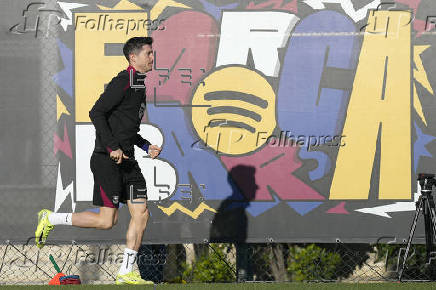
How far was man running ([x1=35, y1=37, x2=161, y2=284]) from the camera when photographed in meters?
5.92

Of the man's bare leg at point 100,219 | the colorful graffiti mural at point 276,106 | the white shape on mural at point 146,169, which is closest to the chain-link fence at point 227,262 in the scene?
the white shape on mural at point 146,169

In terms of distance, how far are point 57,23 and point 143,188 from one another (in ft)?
7.68

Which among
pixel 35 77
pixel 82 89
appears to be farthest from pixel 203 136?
pixel 35 77

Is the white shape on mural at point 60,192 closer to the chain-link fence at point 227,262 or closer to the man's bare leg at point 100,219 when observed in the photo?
the chain-link fence at point 227,262

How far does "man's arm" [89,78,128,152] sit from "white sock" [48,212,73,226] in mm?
807

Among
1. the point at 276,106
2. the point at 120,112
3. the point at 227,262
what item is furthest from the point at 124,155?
the point at 227,262

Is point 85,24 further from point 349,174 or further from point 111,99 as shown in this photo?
point 349,174

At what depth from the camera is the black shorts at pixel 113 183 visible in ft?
19.7

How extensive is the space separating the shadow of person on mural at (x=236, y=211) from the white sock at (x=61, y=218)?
165cm

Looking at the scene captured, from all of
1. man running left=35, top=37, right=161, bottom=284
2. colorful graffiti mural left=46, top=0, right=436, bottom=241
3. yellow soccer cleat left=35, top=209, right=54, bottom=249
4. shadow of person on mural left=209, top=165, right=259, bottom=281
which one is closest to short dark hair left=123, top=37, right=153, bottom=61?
man running left=35, top=37, right=161, bottom=284

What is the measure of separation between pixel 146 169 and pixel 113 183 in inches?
58.2

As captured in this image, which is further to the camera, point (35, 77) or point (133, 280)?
point (35, 77)

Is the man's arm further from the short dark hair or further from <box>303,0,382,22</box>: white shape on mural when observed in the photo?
<box>303,0,382,22</box>: white shape on mural

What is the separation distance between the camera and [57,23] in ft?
24.4
